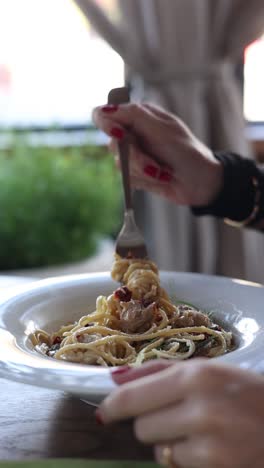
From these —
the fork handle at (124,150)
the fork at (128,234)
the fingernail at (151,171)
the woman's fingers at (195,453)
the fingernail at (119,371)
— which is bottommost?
the woman's fingers at (195,453)

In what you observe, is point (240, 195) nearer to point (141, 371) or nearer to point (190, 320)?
point (190, 320)

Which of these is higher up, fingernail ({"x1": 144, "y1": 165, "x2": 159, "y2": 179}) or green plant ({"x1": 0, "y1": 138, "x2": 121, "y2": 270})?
fingernail ({"x1": 144, "y1": 165, "x2": 159, "y2": 179})

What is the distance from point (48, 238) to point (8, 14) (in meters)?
1.21

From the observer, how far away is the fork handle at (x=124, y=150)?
1.07m

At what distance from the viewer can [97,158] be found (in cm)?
256

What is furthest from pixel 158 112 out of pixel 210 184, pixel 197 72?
pixel 197 72

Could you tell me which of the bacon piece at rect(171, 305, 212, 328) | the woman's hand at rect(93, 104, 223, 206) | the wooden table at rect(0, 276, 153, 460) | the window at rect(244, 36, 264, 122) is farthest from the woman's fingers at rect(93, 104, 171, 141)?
the window at rect(244, 36, 264, 122)

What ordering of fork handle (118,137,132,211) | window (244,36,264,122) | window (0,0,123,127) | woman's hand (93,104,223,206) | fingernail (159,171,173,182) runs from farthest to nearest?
window (0,0,123,127), window (244,36,264,122), fingernail (159,171,173,182), woman's hand (93,104,223,206), fork handle (118,137,132,211)

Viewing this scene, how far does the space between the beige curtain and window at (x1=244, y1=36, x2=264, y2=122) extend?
0.35 metres

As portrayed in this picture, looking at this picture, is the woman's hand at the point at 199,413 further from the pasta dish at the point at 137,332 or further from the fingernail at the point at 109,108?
the fingernail at the point at 109,108

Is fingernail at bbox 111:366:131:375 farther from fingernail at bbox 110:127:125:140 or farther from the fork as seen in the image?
fingernail at bbox 110:127:125:140

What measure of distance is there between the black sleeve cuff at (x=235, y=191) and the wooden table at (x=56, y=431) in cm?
70

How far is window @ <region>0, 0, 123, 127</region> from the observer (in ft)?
9.36

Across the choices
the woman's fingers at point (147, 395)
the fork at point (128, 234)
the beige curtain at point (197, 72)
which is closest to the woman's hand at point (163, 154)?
the fork at point (128, 234)
